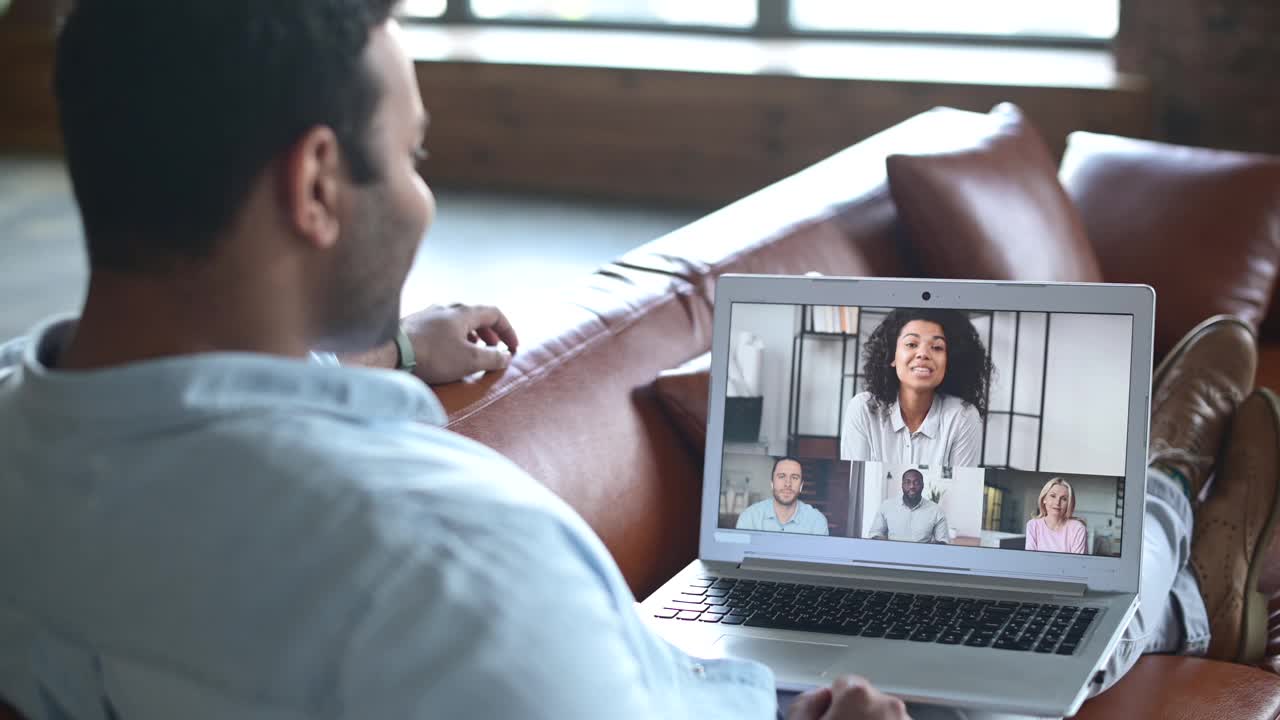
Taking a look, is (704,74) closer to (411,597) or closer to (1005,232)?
(1005,232)

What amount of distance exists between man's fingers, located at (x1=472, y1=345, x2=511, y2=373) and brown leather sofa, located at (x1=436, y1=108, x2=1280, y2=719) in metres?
0.02

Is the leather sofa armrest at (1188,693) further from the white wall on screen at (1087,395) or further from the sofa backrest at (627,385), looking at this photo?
the sofa backrest at (627,385)

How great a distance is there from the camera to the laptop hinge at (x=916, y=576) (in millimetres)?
1454

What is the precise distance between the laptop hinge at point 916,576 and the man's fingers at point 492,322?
1.25 ft

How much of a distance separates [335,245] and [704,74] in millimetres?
4496

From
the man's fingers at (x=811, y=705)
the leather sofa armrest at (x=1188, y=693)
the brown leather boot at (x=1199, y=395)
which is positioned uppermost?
the man's fingers at (x=811, y=705)

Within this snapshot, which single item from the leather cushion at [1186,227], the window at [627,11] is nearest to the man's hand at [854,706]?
the leather cushion at [1186,227]

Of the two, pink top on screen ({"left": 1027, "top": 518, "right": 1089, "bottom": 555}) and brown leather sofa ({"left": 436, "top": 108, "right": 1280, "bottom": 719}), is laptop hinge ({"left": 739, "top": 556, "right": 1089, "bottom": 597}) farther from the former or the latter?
brown leather sofa ({"left": 436, "top": 108, "right": 1280, "bottom": 719})

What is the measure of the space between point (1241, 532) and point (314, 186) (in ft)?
4.96

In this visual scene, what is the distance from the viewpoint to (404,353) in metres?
1.50

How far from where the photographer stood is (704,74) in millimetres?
5242

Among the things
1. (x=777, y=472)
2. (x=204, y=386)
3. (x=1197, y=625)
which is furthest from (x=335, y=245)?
(x=1197, y=625)

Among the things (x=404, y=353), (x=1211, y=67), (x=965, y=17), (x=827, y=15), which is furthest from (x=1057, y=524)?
(x=827, y=15)

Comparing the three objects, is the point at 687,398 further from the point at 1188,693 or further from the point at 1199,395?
the point at 1199,395
